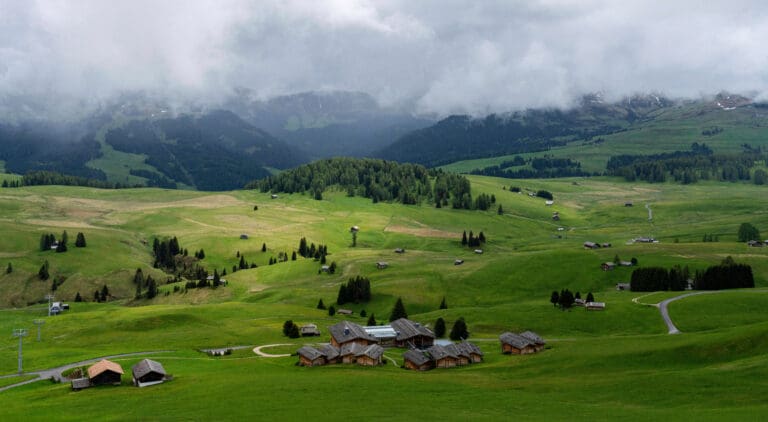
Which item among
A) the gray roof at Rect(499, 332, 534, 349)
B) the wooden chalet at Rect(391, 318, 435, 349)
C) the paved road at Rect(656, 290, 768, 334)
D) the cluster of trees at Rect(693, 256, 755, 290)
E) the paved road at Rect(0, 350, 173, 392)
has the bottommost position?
the paved road at Rect(0, 350, 173, 392)

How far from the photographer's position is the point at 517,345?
88125mm

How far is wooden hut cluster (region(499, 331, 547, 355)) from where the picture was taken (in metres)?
88.1

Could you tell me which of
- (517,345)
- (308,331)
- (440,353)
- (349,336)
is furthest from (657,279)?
(308,331)

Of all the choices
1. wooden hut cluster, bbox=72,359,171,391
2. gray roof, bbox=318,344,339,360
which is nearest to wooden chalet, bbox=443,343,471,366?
gray roof, bbox=318,344,339,360

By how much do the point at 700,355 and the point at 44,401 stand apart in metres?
70.8

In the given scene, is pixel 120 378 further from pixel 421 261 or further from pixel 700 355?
pixel 421 261

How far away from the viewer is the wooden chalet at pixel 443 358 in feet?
272

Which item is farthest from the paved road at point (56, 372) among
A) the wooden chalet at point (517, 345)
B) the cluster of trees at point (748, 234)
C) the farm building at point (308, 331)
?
the cluster of trees at point (748, 234)

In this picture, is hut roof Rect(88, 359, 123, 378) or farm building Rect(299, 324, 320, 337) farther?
farm building Rect(299, 324, 320, 337)

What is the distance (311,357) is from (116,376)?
79.3ft

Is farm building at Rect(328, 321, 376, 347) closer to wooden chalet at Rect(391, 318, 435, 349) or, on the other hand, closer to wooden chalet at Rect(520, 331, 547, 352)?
wooden chalet at Rect(391, 318, 435, 349)

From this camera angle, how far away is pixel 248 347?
334ft

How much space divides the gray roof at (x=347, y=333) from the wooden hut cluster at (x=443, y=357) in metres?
12.1

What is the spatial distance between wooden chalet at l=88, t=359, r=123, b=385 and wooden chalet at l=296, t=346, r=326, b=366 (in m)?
22.9
